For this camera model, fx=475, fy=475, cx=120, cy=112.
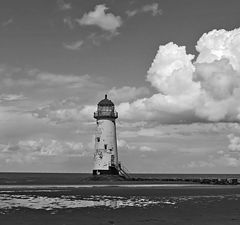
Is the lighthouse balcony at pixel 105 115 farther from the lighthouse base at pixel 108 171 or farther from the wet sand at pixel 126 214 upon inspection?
the wet sand at pixel 126 214

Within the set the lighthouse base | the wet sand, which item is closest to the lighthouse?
the lighthouse base

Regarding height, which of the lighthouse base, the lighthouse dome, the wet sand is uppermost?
the lighthouse dome

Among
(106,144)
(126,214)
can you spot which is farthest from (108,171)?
(126,214)

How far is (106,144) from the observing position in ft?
270

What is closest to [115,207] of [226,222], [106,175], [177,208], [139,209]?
[139,209]

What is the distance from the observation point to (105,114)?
83.6m

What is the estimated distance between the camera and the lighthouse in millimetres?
82375

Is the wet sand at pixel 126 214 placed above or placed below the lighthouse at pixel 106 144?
below

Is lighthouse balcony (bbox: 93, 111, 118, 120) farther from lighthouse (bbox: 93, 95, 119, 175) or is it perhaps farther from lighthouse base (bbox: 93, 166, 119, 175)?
lighthouse base (bbox: 93, 166, 119, 175)

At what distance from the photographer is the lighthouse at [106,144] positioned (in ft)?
270

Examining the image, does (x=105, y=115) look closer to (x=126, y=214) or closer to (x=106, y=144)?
(x=106, y=144)

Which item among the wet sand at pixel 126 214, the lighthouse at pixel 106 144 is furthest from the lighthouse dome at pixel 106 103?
the wet sand at pixel 126 214

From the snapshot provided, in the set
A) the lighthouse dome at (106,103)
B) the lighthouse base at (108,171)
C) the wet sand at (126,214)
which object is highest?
the lighthouse dome at (106,103)

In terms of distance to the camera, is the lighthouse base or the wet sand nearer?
the wet sand
